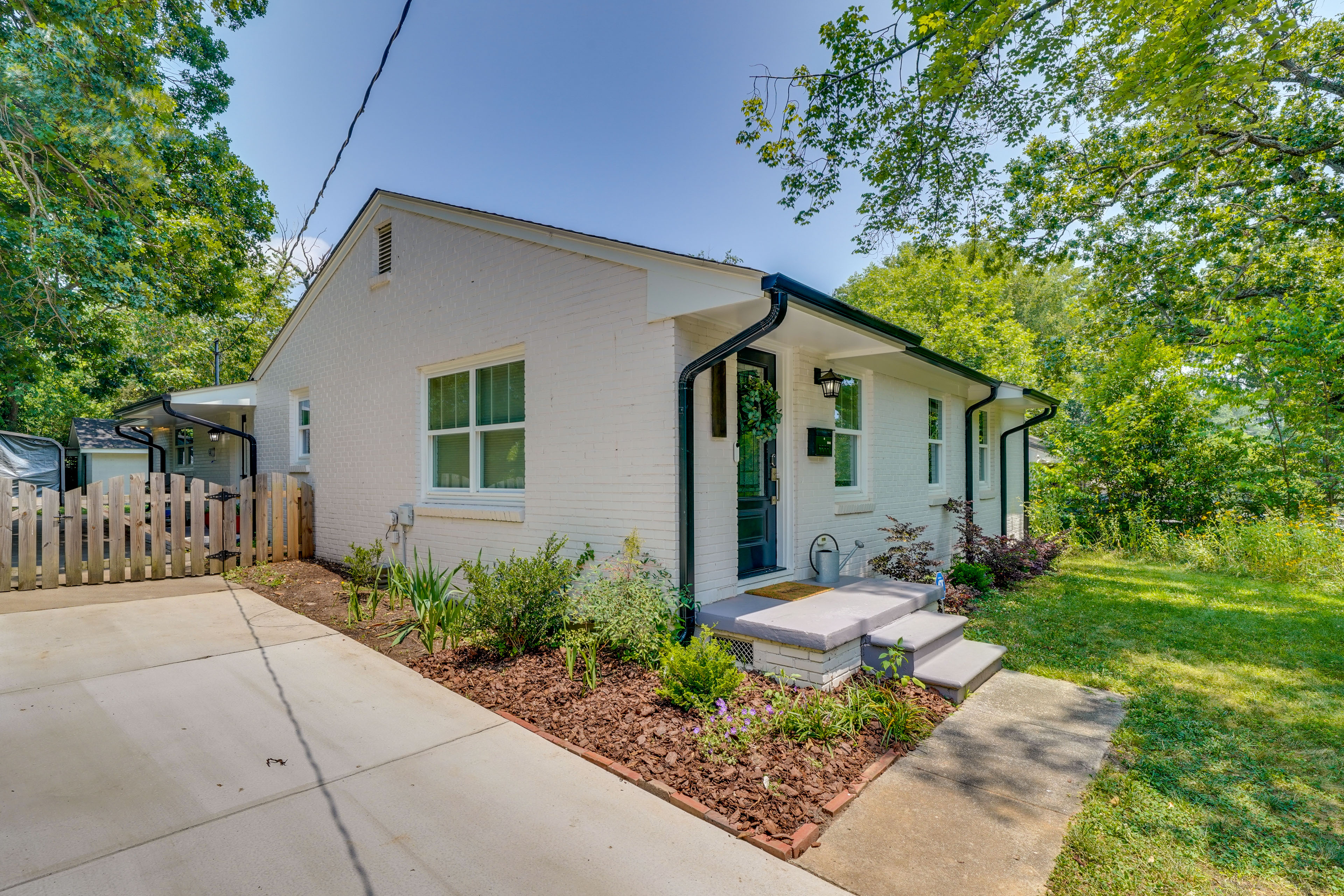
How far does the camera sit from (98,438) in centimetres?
1652

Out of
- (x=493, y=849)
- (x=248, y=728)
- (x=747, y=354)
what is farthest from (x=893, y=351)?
(x=248, y=728)

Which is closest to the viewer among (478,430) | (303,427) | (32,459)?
(478,430)

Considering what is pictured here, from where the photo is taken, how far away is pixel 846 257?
1062 centimetres

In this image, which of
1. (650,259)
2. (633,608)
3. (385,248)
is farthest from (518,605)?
(385,248)

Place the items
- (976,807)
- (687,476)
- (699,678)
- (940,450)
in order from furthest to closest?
(940,450) → (687,476) → (699,678) → (976,807)

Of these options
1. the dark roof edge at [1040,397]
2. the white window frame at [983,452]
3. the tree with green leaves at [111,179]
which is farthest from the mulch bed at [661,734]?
the tree with green leaves at [111,179]

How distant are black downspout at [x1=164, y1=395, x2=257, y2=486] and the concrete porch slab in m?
8.48

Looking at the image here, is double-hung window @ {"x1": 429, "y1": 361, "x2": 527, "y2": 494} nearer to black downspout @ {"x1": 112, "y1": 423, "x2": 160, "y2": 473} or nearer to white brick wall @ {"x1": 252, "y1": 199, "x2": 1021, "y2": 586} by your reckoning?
white brick wall @ {"x1": 252, "y1": 199, "x2": 1021, "y2": 586}

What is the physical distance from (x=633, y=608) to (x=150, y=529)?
6.68m

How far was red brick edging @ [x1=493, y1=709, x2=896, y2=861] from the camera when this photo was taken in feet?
8.26

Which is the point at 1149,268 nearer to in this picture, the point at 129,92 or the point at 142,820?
the point at 142,820

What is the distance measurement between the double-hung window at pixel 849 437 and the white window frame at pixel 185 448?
12.9 m

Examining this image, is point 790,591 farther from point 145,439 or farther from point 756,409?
point 145,439

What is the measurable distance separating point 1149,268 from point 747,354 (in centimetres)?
937
